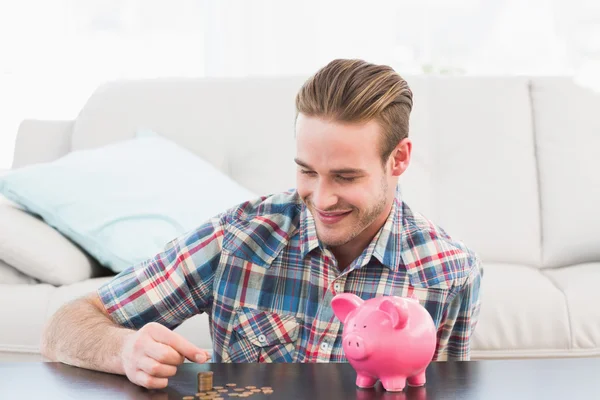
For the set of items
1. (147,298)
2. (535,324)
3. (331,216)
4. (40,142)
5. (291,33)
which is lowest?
(535,324)

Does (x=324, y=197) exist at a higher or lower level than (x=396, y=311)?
higher

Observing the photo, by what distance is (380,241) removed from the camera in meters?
1.31

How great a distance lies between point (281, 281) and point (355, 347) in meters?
0.44

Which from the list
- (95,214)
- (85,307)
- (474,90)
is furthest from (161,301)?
(474,90)

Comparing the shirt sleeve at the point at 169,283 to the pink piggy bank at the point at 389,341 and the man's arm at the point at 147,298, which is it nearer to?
the man's arm at the point at 147,298

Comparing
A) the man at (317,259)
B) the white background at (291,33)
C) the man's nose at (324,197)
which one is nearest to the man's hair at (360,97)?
the man at (317,259)

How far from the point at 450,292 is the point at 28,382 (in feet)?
2.17

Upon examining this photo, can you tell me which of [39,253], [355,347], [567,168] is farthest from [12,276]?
[567,168]

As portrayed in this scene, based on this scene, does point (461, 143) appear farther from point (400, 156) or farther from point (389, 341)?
point (389, 341)

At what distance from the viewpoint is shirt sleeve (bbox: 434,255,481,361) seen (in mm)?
1337

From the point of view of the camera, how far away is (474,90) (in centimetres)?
258

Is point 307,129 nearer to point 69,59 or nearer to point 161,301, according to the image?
point 161,301

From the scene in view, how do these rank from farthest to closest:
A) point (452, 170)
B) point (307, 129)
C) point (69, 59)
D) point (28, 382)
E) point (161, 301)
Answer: point (69, 59)
point (452, 170)
point (161, 301)
point (307, 129)
point (28, 382)

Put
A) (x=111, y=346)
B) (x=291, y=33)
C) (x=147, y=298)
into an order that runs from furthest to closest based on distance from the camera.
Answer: (x=291, y=33) → (x=147, y=298) → (x=111, y=346)
